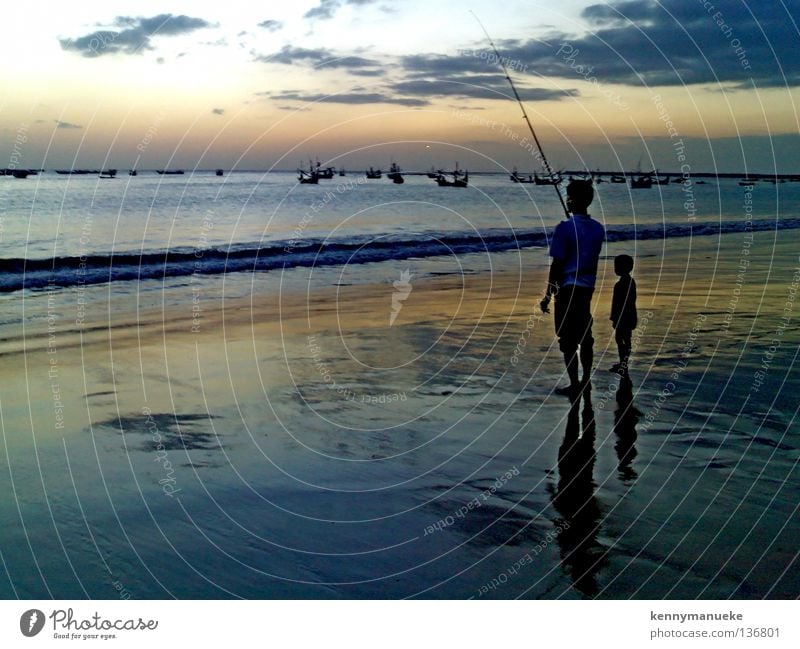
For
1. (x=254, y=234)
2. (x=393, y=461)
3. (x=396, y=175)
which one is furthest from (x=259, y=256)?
(x=396, y=175)

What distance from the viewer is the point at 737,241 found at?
29453mm

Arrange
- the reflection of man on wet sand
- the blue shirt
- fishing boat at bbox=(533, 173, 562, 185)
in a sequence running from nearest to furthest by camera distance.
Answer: the reflection of man on wet sand
the blue shirt
fishing boat at bbox=(533, 173, 562, 185)

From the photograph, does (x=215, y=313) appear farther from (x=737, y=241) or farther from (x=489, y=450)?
(x=737, y=241)

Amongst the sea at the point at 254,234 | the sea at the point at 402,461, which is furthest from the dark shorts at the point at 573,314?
the sea at the point at 254,234

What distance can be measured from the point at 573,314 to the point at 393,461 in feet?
6.92

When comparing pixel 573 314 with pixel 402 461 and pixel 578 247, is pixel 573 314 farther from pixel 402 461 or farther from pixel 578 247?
pixel 402 461

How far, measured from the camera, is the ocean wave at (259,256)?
69.1ft

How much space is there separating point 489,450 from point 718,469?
1885 mm

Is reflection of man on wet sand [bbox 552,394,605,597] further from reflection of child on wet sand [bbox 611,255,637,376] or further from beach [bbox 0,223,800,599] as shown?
reflection of child on wet sand [bbox 611,255,637,376]

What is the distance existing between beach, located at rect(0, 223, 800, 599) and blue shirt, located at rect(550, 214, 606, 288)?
1.23 metres

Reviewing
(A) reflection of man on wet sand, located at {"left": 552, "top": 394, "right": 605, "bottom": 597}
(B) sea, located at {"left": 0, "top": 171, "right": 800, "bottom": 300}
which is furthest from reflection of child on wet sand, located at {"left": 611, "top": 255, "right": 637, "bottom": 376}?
(B) sea, located at {"left": 0, "top": 171, "right": 800, "bottom": 300}

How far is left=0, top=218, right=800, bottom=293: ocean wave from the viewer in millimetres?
21062
